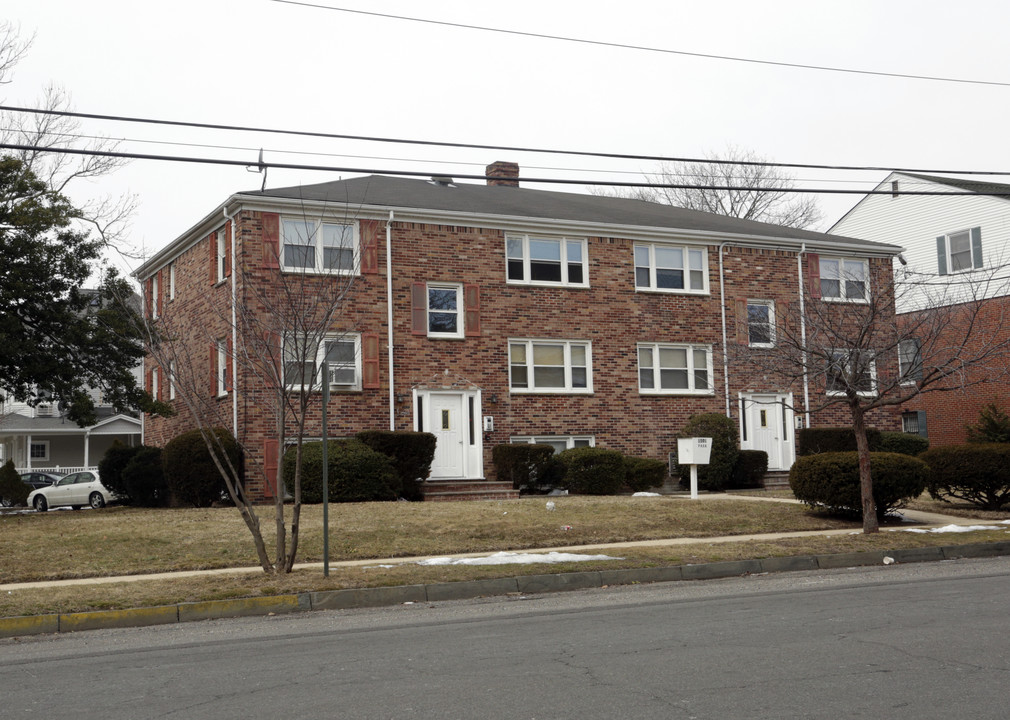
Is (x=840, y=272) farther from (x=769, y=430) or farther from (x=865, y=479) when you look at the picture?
(x=865, y=479)

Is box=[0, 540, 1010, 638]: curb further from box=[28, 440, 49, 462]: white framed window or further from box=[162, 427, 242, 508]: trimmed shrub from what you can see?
box=[28, 440, 49, 462]: white framed window

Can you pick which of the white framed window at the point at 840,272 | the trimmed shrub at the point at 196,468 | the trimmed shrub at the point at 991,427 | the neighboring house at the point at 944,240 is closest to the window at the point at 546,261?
the white framed window at the point at 840,272

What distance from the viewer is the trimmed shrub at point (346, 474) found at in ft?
70.6

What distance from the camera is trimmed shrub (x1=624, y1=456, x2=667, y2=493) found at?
26141mm

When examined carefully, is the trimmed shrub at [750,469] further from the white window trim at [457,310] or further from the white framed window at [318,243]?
the white framed window at [318,243]

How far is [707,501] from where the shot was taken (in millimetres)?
20453

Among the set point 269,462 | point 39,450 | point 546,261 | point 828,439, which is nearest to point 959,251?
point 828,439

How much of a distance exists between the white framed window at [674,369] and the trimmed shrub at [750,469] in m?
2.23

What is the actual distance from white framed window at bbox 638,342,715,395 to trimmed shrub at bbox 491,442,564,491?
13.4 ft

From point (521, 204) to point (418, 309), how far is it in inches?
204

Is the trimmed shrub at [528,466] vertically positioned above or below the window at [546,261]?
below

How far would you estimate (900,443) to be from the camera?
2969cm

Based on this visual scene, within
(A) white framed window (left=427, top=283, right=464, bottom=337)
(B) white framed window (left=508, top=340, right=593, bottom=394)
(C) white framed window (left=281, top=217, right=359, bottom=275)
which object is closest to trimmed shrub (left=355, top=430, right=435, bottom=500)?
(A) white framed window (left=427, top=283, right=464, bottom=337)

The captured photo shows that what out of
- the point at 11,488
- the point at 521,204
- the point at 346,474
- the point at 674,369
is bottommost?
the point at 11,488
